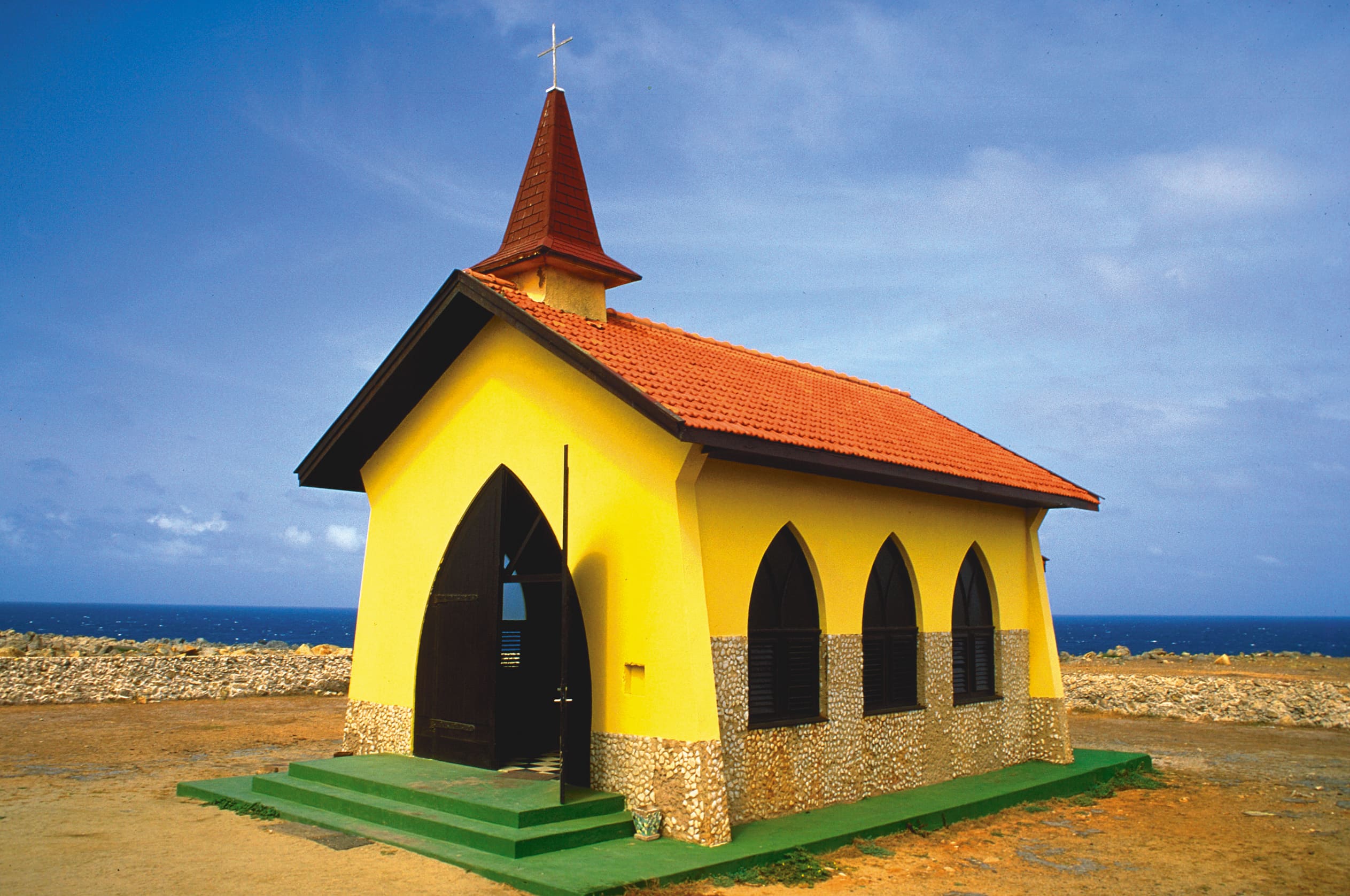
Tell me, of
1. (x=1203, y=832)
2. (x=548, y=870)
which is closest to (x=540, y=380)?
(x=548, y=870)

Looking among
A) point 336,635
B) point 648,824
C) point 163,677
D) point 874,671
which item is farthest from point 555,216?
point 336,635

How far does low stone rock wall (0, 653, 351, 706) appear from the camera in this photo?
20469mm

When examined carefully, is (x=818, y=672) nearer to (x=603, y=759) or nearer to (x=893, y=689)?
(x=893, y=689)

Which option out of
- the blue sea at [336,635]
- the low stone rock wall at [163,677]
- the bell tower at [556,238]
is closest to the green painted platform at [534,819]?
the bell tower at [556,238]

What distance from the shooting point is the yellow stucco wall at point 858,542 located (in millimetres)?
9773

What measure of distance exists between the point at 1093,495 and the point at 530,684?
29.5ft

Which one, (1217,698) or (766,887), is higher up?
(1217,698)

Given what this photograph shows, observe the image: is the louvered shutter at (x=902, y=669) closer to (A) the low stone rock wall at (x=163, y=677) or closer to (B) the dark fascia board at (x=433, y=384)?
(B) the dark fascia board at (x=433, y=384)

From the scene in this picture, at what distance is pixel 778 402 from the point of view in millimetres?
11523

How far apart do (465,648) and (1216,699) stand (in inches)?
727

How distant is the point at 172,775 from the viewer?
12.9 metres

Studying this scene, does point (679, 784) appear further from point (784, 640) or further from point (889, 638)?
point (889, 638)

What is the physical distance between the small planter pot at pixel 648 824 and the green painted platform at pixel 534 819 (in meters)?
0.08

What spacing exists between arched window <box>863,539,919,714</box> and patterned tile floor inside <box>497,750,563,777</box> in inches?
143
